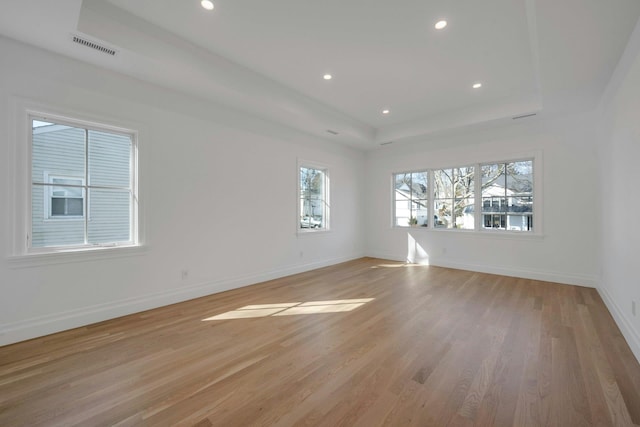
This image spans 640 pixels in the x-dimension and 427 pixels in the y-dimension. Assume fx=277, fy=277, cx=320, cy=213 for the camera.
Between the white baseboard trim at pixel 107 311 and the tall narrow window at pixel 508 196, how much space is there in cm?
448

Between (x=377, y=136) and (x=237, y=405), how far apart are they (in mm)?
5690

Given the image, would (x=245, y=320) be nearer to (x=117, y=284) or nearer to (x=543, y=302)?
(x=117, y=284)

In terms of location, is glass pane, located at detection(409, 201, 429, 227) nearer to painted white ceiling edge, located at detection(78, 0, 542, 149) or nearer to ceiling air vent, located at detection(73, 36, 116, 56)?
painted white ceiling edge, located at detection(78, 0, 542, 149)

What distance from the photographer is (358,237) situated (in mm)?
6941

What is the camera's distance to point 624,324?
267 centimetres

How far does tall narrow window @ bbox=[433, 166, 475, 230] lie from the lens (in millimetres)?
5605

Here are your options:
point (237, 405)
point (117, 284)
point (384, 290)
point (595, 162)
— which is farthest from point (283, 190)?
point (595, 162)

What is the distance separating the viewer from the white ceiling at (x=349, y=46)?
2369mm

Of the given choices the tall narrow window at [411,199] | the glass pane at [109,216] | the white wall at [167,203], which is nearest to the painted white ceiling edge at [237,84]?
the white wall at [167,203]

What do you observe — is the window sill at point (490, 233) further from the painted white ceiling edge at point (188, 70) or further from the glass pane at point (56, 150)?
the glass pane at point (56, 150)

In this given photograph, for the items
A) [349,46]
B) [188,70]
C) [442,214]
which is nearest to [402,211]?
[442,214]

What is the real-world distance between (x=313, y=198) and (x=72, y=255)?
12.9ft

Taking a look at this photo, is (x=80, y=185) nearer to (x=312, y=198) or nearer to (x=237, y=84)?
(x=237, y=84)

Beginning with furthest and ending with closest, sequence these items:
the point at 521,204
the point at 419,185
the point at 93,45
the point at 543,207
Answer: the point at 419,185 < the point at 521,204 < the point at 543,207 < the point at 93,45
